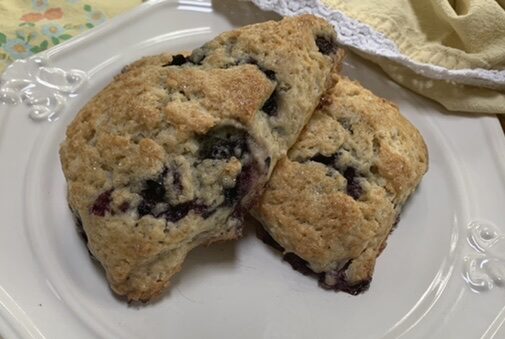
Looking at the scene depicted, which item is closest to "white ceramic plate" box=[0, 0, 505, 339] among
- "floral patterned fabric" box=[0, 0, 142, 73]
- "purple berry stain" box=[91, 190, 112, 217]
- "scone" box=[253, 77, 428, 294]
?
"scone" box=[253, 77, 428, 294]

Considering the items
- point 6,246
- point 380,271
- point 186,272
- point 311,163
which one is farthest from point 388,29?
point 6,246

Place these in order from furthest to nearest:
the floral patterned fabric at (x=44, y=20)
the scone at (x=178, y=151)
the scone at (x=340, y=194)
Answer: the floral patterned fabric at (x=44, y=20)
the scone at (x=340, y=194)
the scone at (x=178, y=151)

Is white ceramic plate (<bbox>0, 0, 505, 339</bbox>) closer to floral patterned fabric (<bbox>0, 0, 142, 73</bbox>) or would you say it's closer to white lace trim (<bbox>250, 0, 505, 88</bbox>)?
white lace trim (<bbox>250, 0, 505, 88</bbox>)

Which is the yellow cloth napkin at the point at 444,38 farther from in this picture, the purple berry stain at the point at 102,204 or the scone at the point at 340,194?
the purple berry stain at the point at 102,204

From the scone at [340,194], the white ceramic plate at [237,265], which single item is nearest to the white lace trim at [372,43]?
the white ceramic plate at [237,265]

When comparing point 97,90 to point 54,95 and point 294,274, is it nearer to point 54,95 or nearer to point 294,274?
point 54,95

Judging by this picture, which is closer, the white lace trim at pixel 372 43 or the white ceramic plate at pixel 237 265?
the white ceramic plate at pixel 237 265

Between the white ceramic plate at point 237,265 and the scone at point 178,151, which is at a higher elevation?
the scone at point 178,151
